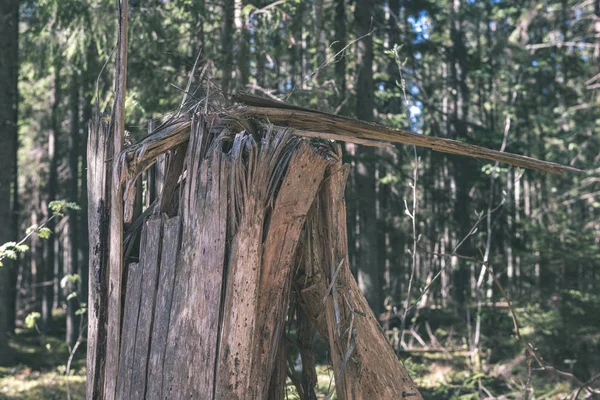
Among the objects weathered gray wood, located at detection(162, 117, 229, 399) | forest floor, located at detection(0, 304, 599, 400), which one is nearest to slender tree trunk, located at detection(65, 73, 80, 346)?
forest floor, located at detection(0, 304, 599, 400)

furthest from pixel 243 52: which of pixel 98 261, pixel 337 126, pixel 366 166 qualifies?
pixel 98 261

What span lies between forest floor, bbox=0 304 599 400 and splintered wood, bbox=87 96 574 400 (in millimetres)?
6501

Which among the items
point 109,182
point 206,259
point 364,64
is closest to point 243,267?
point 206,259

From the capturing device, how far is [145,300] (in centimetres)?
246

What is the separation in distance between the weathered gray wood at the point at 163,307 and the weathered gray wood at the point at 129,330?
0.10 m

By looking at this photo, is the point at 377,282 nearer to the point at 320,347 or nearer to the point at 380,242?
the point at 320,347

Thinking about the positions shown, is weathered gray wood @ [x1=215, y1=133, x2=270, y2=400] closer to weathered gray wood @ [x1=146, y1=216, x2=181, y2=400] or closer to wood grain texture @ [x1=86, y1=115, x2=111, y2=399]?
weathered gray wood @ [x1=146, y1=216, x2=181, y2=400]

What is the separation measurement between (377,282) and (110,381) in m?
10.7

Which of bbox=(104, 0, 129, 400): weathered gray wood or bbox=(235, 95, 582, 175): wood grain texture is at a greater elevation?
bbox=(235, 95, 582, 175): wood grain texture

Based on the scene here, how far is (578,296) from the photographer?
11383 millimetres

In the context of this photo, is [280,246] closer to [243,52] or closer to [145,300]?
[145,300]

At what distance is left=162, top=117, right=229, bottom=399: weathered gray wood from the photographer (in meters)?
2.33

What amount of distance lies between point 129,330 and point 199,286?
0.39 m

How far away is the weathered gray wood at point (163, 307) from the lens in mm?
2373
